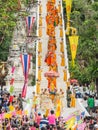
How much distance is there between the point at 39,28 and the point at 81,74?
4190mm

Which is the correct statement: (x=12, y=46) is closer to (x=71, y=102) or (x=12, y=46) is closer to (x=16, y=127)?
(x=71, y=102)

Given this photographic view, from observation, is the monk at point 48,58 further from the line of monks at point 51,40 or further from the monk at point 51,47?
the monk at point 51,47

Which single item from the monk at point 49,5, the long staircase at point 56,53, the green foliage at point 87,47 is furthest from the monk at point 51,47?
the monk at point 49,5

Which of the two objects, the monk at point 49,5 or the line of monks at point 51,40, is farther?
the monk at point 49,5

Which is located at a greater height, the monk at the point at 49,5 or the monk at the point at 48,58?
the monk at the point at 49,5

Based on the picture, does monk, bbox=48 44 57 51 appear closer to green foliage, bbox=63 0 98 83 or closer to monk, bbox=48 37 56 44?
monk, bbox=48 37 56 44

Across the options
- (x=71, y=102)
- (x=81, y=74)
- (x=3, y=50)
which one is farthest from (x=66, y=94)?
(x=3, y=50)

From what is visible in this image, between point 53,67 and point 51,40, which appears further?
point 51,40

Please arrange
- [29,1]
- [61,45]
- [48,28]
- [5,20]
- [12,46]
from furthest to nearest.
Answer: [29,1], [12,46], [48,28], [61,45], [5,20]

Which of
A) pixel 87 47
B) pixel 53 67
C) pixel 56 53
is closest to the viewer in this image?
pixel 53 67

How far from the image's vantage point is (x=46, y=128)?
53.4ft

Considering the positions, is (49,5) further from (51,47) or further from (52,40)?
(51,47)

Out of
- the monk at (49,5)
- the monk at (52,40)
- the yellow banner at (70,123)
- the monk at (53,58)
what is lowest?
the yellow banner at (70,123)

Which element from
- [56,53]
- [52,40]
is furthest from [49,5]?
[56,53]
